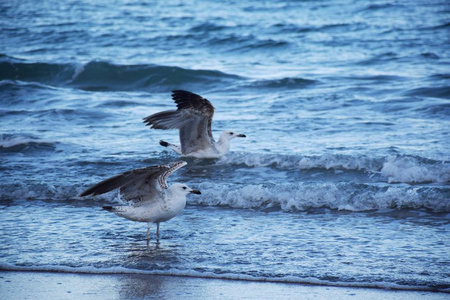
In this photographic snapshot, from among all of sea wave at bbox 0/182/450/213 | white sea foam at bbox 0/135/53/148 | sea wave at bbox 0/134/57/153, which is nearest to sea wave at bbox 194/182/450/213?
sea wave at bbox 0/182/450/213

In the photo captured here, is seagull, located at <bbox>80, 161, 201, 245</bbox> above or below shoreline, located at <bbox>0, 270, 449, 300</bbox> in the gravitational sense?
above

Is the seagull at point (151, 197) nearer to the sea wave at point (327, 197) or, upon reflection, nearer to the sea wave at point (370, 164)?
the sea wave at point (327, 197)

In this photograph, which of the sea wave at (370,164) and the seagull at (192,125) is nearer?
the sea wave at (370,164)

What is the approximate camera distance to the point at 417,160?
8.06m

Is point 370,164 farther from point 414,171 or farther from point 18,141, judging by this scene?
point 18,141

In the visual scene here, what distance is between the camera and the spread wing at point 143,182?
221 inches

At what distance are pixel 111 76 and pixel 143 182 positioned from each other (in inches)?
401

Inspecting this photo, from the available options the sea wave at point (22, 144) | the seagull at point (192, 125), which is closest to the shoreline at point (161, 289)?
the seagull at point (192, 125)

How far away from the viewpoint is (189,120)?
941cm

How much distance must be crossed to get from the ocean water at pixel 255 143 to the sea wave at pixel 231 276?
0.06 ft

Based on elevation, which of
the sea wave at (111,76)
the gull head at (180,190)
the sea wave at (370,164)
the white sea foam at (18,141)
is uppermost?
the sea wave at (111,76)

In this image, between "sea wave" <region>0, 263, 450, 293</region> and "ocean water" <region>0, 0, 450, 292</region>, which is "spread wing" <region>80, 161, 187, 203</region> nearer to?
"ocean water" <region>0, 0, 450, 292</region>

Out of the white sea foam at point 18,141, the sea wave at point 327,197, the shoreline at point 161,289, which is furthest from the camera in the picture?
the white sea foam at point 18,141

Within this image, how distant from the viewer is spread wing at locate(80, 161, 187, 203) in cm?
563
